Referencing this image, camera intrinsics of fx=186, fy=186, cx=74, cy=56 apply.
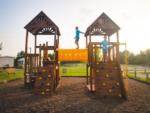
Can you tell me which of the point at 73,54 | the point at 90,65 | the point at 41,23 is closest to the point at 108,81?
the point at 90,65

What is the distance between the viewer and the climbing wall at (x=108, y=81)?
393 inches

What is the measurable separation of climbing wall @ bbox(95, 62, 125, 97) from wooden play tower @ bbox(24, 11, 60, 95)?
281 centimetres

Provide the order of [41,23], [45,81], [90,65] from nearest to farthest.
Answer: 1. [45,81]
2. [90,65]
3. [41,23]

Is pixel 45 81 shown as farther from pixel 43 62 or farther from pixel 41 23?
pixel 41 23

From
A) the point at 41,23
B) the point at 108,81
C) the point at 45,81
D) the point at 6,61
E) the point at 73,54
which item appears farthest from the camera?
the point at 6,61

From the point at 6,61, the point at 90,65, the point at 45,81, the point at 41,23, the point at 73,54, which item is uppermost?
the point at 41,23

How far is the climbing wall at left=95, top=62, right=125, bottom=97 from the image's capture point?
998 cm

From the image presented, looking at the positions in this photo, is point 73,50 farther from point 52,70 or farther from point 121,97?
point 121,97

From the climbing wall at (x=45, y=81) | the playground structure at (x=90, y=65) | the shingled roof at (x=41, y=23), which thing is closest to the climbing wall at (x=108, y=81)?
the playground structure at (x=90, y=65)

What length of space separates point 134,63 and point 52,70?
245 feet

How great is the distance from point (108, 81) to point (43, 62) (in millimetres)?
4919

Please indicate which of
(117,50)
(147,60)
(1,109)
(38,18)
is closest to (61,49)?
(38,18)

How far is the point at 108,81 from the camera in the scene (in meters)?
10.2

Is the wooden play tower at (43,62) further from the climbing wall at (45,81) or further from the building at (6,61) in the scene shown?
the building at (6,61)
